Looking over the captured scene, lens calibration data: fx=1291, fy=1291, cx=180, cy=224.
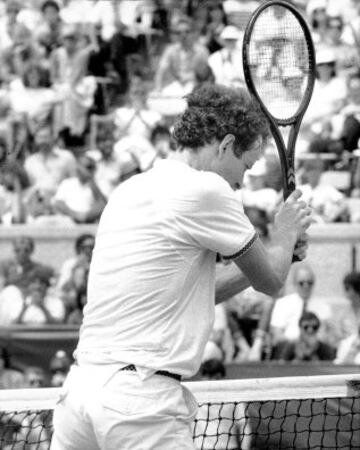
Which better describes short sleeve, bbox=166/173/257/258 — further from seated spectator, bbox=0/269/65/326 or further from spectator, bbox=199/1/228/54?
spectator, bbox=199/1/228/54

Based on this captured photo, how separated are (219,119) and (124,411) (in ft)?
3.02

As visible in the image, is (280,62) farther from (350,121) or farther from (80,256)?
(350,121)

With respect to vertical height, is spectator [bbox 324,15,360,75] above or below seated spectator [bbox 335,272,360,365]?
above

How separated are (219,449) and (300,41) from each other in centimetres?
291

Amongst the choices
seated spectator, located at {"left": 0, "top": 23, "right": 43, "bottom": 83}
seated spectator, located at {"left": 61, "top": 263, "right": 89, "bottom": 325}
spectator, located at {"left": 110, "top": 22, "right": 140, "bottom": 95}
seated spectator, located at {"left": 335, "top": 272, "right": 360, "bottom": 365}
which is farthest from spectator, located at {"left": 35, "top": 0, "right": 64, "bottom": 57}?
seated spectator, located at {"left": 335, "top": 272, "right": 360, "bottom": 365}

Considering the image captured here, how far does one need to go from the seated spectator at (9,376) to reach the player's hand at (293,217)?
523 cm

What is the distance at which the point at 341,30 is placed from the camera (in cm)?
1445

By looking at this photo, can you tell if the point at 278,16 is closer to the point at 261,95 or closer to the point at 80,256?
the point at 261,95

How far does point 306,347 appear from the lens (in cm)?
995

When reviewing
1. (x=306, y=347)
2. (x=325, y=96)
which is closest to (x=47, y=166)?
(x=325, y=96)

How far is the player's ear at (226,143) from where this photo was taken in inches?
154

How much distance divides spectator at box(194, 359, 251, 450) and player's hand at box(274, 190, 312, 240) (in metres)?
1.81

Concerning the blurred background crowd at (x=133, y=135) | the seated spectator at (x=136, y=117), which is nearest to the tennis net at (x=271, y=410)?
the blurred background crowd at (x=133, y=135)

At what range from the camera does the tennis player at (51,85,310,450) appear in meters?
3.72
